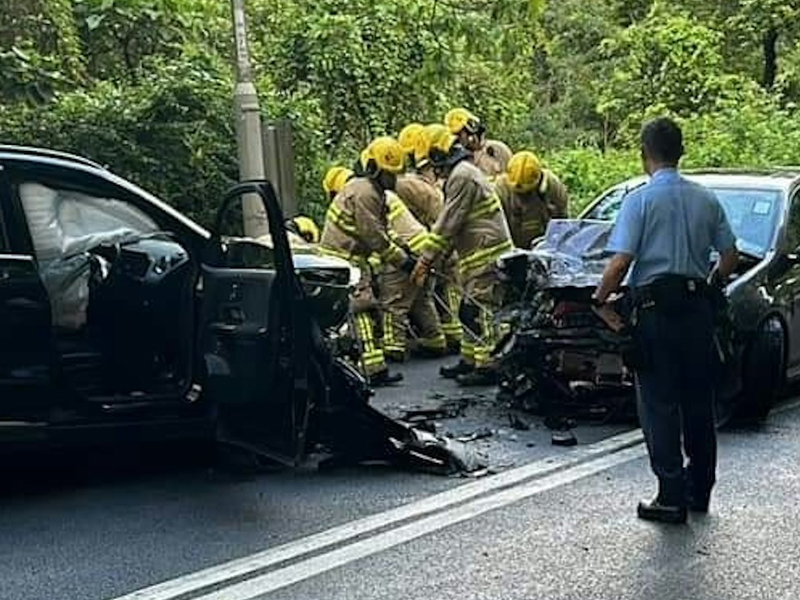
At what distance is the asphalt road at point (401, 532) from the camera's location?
5320mm

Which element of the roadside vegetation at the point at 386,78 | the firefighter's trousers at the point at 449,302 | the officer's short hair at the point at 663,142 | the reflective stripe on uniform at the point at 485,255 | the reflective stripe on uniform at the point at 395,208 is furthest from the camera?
the roadside vegetation at the point at 386,78

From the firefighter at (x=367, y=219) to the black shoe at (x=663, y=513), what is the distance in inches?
154

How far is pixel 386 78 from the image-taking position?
1692cm

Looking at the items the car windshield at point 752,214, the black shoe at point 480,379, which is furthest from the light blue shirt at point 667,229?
the black shoe at point 480,379

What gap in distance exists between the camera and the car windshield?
9.00 metres

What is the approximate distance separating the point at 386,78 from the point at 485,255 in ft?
23.4

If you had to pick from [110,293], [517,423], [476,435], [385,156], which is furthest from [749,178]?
[110,293]

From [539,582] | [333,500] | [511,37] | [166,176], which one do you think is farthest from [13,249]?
[166,176]

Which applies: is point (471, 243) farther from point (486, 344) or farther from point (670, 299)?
point (670, 299)

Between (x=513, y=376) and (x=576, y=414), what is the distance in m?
0.53

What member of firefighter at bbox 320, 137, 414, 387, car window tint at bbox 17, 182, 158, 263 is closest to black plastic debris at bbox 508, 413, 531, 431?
firefighter at bbox 320, 137, 414, 387

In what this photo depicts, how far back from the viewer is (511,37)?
9680 millimetres

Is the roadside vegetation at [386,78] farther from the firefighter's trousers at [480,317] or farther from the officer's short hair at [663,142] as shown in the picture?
the officer's short hair at [663,142]

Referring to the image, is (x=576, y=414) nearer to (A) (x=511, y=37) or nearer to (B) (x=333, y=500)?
(B) (x=333, y=500)
